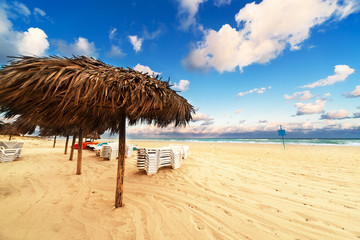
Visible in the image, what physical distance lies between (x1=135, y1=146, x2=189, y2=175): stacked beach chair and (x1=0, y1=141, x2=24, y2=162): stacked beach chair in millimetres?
7578

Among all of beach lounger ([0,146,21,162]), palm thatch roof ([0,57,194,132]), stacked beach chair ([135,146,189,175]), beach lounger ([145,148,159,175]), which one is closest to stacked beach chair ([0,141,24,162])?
beach lounger ([0,146,21,162])

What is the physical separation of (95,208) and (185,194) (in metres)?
1.96

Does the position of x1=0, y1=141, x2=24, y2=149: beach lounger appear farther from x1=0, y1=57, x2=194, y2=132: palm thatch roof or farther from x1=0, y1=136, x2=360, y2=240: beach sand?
x1=0, y1=57, x2=194, y2=132: palm thatch roof

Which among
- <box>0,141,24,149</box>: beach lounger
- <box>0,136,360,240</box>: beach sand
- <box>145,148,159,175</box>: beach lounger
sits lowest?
<box>0,136,360,240</box>: beach sand

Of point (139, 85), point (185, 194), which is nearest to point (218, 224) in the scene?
point (185, 194)

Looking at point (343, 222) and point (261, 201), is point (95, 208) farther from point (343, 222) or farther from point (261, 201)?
point (343, 222)

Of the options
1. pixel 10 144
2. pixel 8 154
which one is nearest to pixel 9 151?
pixel 8 154

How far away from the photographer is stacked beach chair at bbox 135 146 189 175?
193 inches

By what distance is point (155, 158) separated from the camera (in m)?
5.04

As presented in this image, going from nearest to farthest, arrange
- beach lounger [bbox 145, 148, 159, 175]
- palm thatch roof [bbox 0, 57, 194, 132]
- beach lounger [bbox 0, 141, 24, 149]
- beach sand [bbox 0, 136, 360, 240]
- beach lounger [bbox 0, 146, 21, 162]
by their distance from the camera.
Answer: palm thatch roof [bbox 0, 57, 194, 132] → beach sand [bbox 0, 136, 360, 240] → beach lounger [bbox 145, 148, 159, 175] → beach lounger [bbox 0, 146, 21, 162] → beach lounger [bbox 0, 141, 24, 149]

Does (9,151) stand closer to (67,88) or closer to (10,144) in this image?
(10,144)

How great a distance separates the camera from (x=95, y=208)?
2807mm

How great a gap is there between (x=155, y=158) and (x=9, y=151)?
8445mm

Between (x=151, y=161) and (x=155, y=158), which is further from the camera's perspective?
(x=155, y=158)
